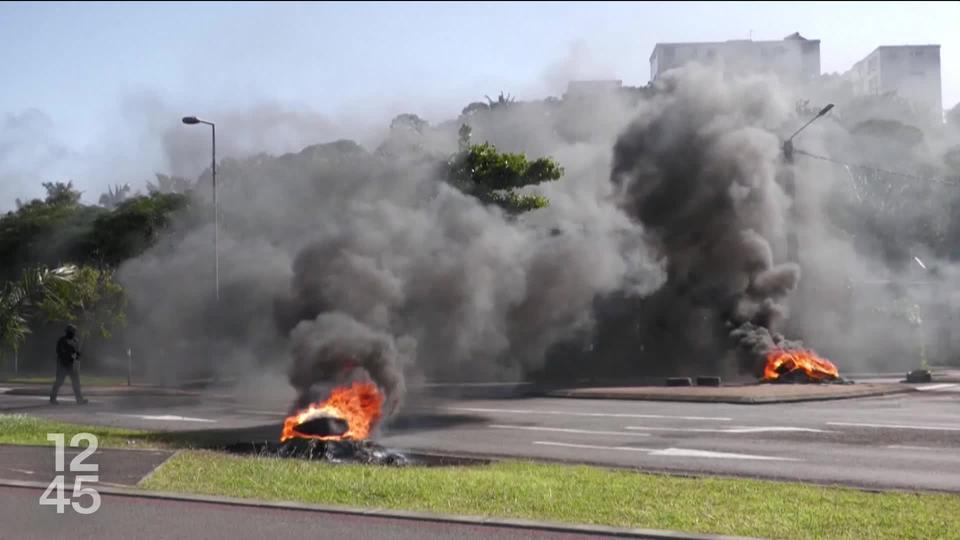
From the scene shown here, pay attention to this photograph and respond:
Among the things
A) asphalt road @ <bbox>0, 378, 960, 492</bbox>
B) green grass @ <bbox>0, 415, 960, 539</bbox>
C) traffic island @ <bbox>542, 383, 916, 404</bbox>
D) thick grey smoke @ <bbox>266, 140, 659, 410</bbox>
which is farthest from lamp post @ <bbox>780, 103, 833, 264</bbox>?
green grass @ <bbox>0, 415, 960, 539</bbox>

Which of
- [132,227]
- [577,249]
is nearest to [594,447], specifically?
[577,249]

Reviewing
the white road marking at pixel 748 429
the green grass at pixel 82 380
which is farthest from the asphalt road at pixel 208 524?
the green grass at pixel 82 380

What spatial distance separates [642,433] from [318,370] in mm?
4890

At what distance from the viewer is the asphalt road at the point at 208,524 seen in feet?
23.6

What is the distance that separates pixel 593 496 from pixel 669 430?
6.88m

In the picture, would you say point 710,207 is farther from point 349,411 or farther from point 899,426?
point 349,411

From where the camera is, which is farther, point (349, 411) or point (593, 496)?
point (349, 411)

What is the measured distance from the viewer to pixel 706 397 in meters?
20.9

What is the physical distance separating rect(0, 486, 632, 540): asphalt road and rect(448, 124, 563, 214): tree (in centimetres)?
2091

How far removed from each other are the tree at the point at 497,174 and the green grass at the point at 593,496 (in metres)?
18.8

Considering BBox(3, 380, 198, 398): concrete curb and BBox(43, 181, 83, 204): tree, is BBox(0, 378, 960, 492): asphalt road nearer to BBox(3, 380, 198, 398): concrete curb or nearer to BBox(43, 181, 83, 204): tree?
BBox(3, 380, 198, 398): concrete curb

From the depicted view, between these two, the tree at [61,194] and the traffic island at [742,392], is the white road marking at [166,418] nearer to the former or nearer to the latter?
the traffic island at [742,392]

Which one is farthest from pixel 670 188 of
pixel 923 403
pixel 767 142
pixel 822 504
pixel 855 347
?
pixel 822 504

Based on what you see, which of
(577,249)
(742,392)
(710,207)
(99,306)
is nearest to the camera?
(742,392)
